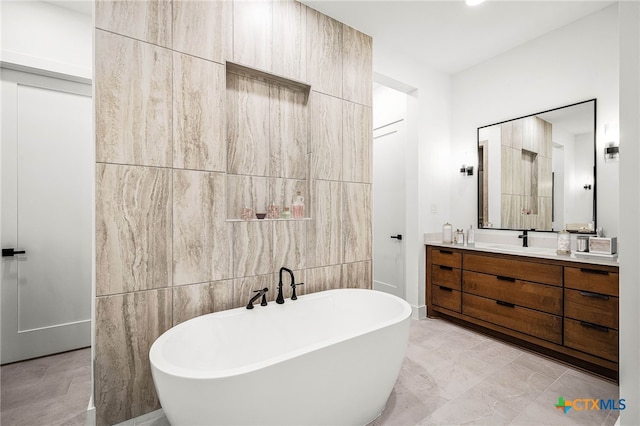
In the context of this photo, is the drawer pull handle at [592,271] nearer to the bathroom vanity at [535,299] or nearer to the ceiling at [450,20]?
the bathroom vanity at [535,299]

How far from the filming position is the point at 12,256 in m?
2.22


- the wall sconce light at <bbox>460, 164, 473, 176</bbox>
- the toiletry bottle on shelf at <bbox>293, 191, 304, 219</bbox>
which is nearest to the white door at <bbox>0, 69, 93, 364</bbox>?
the toiletry bottle on shelf at <bbox>293, 191, 304, 219</bbox>

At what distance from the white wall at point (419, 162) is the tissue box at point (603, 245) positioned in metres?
1.39

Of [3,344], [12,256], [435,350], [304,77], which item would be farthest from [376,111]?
[3,344]

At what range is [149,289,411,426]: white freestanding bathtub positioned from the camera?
1.14 meters

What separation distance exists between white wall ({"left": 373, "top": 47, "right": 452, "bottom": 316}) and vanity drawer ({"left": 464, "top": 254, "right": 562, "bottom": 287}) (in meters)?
0.57

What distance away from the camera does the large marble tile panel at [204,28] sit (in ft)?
5.92

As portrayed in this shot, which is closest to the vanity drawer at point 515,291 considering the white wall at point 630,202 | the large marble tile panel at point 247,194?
the white wall at point 630,202

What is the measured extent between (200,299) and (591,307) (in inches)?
110

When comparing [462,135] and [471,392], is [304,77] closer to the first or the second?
[462,135]

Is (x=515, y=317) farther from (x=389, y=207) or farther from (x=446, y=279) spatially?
(x=389, y=207)

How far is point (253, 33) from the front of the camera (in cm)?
207

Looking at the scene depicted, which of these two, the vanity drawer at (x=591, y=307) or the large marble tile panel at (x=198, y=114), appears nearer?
the large marble tile panel at (x=198, y=114)

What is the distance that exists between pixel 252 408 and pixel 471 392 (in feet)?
5.12
